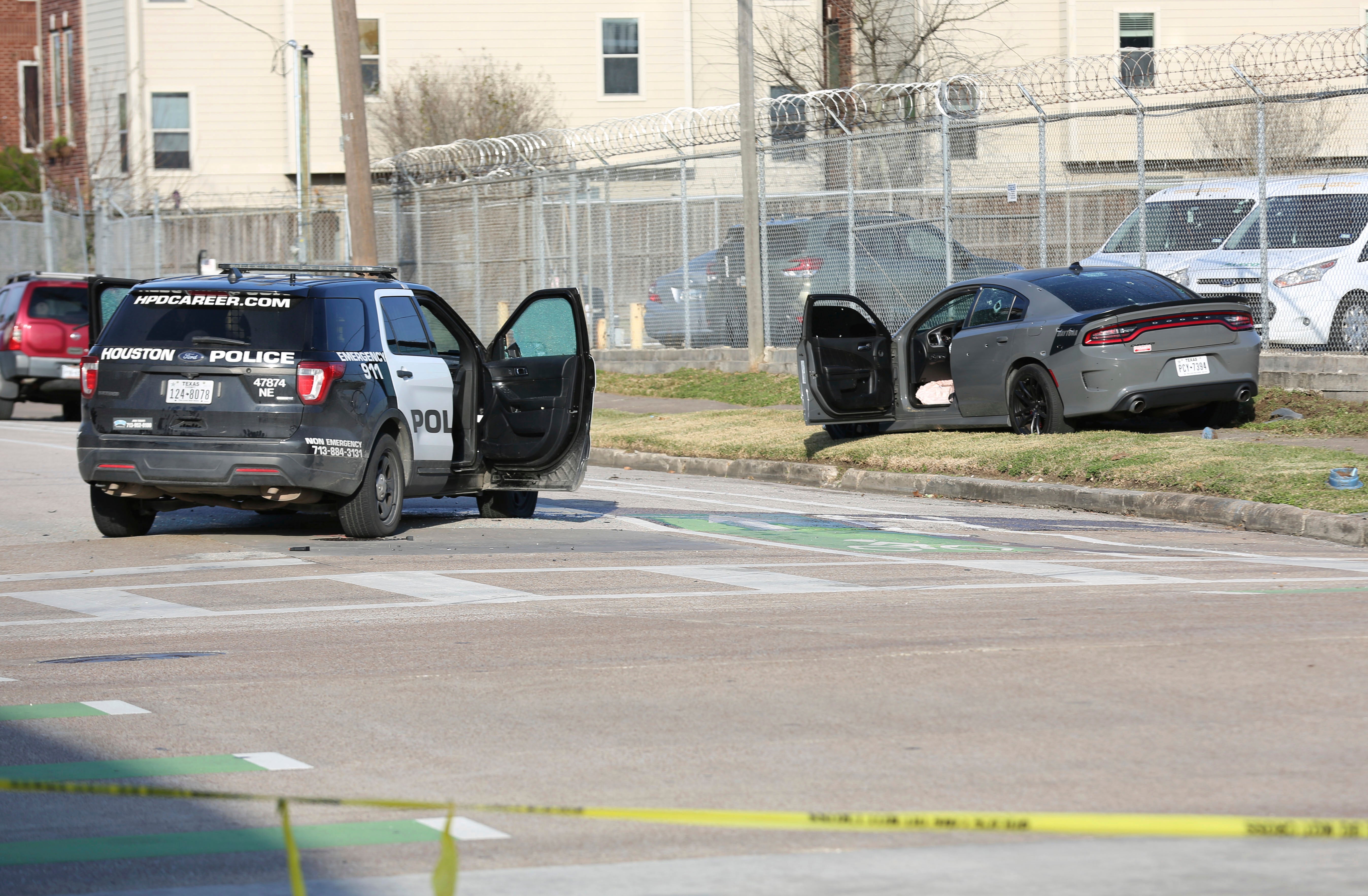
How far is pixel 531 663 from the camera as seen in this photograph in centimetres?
753

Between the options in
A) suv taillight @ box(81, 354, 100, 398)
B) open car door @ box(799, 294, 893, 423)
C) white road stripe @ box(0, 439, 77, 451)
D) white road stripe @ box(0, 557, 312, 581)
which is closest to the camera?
white road stripe @ box(0, 557, 312, 581)

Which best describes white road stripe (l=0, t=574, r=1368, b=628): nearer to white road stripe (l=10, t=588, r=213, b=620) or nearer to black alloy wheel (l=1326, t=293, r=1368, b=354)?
white road stripe (l=10, t=588, r=213, b=620)

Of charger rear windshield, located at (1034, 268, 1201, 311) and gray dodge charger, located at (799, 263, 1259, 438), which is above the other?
charger rear windshield, located at (1034, 268, 1201, 311)

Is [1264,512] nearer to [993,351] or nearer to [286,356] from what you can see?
[993,351]

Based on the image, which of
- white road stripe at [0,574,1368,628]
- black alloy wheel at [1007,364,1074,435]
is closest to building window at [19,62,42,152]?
black alloy wheel at [1007,364,1074,435]

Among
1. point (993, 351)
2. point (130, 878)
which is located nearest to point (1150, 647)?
point (130, 878)

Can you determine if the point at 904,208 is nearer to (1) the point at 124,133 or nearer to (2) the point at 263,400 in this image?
(2) the point at 263,400

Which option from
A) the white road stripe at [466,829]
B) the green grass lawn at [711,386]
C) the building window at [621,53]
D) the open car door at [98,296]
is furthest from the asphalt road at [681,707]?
the building window at [621,53]

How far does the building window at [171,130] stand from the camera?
132ft

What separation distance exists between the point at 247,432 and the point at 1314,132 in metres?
24.5

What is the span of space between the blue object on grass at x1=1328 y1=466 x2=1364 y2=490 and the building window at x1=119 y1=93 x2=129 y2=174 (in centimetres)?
3350

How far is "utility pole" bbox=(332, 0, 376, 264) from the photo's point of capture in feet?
75.5

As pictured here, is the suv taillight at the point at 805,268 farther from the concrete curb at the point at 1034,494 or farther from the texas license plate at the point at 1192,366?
the texas license plate at the point at 1192,366

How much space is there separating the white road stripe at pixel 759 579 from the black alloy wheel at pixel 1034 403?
6275 mm
